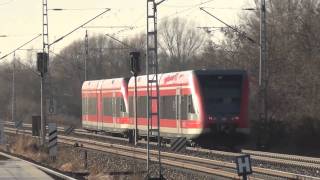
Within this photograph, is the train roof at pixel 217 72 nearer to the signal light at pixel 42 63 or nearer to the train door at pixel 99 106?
the signal light at pixel 42 63

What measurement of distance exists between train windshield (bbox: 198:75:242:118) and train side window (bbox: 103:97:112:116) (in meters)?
13.6

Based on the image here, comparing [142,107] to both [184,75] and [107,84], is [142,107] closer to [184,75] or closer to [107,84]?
[184,75]

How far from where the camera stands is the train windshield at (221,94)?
28.7 m

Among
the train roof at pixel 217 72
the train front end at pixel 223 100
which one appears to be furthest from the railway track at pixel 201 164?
the train roof at pixel 217 72

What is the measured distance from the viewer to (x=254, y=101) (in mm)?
42125

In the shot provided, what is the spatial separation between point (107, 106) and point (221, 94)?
14.4m

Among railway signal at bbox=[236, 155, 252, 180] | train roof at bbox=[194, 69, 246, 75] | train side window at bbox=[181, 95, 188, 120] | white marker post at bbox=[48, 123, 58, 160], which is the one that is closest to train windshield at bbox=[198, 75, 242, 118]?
train roof at bbox=[194, 69, 246, 75]

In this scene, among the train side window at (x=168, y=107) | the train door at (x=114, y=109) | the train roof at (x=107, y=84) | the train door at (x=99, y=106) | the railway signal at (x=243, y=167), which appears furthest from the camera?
the train door at (x=99, y=106)

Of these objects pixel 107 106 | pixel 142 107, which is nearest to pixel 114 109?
pixel 107 106

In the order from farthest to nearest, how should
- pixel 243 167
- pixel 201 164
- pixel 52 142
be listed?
pixel 52 142 → pixel 201 164 → pixel 243 167

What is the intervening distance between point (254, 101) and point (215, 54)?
13.5 m

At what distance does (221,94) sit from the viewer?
29078 millimetres

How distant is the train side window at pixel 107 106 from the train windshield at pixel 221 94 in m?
13.6

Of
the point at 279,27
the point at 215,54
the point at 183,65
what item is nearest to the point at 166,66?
the point at 183,65
